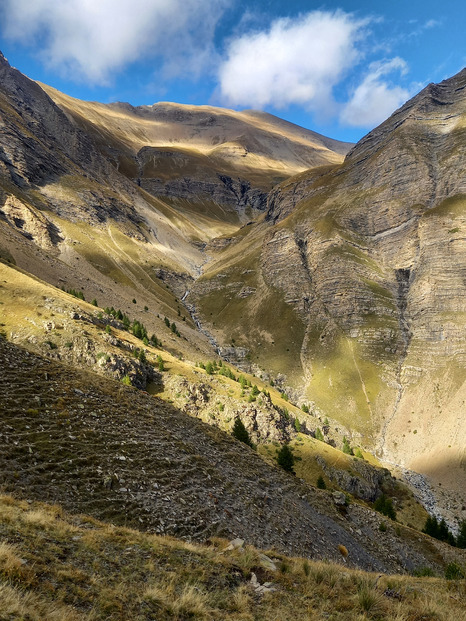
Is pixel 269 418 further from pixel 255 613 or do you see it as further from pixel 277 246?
pixel 277 246

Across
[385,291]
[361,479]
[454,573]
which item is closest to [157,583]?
[454,573]

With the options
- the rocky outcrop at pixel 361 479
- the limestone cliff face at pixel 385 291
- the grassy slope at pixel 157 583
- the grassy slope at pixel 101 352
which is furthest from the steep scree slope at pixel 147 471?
the limestone cliff face at pixel 385 291

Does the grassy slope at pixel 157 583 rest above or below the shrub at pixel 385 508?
above

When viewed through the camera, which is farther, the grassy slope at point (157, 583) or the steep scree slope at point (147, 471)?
the steep scree slope at point (147, 471)

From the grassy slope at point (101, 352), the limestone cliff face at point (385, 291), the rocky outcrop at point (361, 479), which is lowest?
the rocky outcrop at point (361, 479)

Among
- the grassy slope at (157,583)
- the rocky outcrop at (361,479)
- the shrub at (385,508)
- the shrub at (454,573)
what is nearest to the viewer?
the grassy slope at (157,583)

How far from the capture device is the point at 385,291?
117m

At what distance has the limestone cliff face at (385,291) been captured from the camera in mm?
86750

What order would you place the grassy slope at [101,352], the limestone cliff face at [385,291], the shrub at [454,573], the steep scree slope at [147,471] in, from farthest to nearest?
1. the limestone cliff face at [385,291]
2. the grassy slope at [101,352]
3. the shrub at [454,573]
4. the steep scree slope at [147,471]

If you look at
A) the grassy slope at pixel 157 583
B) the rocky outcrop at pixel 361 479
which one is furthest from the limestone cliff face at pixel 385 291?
the grassy slope at pixel 157 583

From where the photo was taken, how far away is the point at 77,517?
40.5 feet

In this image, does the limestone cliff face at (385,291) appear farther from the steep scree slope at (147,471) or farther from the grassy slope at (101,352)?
the steep scree slope at (147,471)

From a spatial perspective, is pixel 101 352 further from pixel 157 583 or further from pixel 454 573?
pixel 454 573

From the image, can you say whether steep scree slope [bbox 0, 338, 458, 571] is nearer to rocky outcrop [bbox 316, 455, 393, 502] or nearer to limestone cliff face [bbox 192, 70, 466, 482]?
rocky outcrop [bbox 316, 455, 393, 502]
